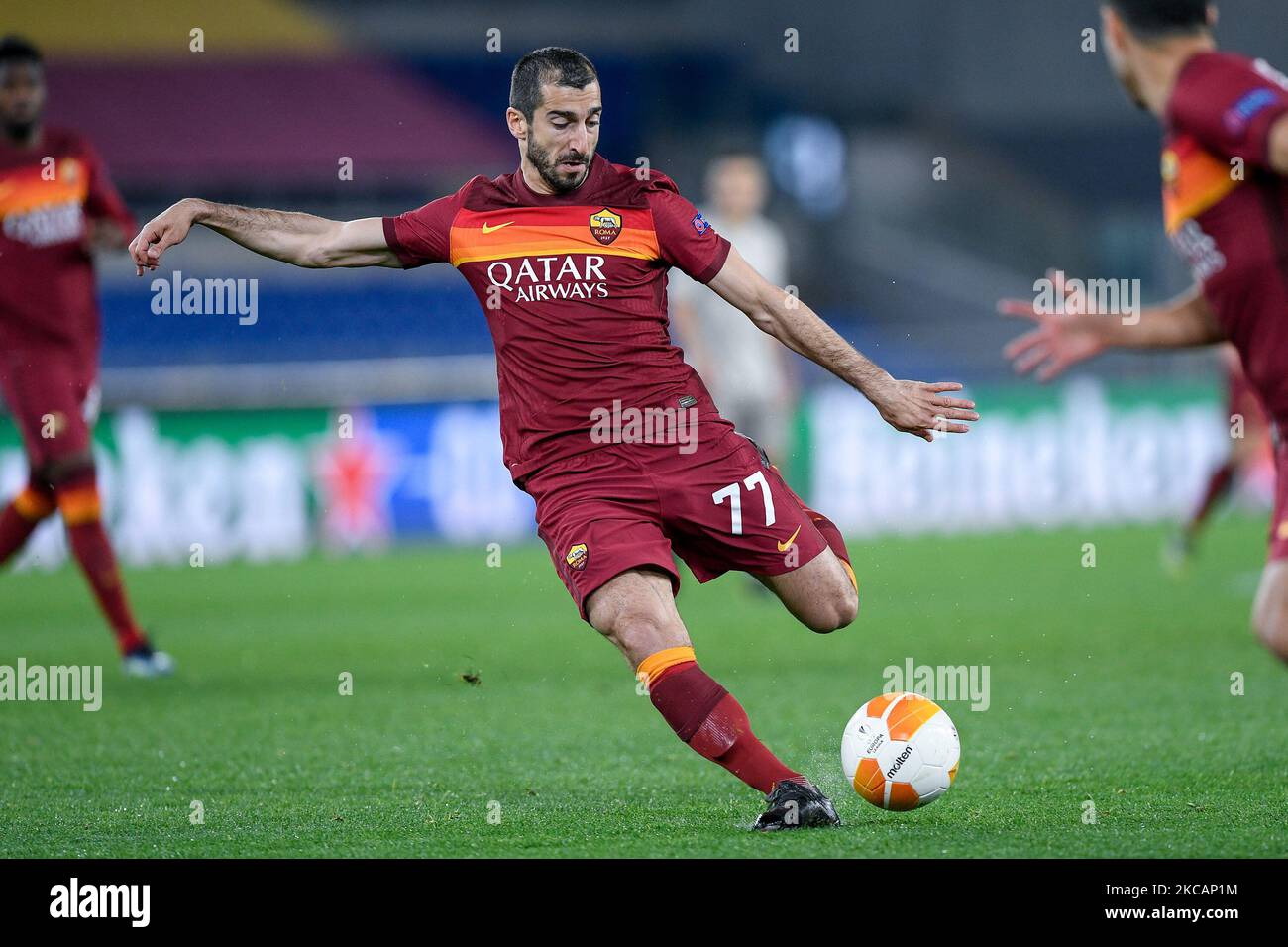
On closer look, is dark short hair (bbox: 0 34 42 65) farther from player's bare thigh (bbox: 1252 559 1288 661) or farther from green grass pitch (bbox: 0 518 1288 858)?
player's bare thigh (bbox: 1252 559 1288 661)

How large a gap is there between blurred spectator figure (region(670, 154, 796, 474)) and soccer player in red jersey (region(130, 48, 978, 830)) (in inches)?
217

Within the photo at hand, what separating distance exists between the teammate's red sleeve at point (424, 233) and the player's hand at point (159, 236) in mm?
600

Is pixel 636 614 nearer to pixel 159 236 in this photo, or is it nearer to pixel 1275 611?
pixel 1275 611

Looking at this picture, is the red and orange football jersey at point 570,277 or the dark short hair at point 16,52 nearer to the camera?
the red and orange football jersey at point 570,277

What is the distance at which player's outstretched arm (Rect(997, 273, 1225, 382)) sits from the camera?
14.3ft

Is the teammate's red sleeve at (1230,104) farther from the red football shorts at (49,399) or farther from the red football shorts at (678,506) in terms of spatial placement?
the red football shorts at (49,399)

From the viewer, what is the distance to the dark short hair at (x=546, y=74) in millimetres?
4820

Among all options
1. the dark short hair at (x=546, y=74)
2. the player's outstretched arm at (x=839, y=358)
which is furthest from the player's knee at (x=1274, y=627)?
the dark short hair at (x=546, y=74)

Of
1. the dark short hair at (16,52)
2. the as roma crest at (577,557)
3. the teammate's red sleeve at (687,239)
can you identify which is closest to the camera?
the as roma crest at (577,557)

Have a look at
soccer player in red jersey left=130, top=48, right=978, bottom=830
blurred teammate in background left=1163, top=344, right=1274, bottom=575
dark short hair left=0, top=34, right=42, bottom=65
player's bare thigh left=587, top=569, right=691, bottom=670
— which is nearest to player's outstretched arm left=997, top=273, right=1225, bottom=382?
soccer player in red jersey left=130, top=48, right=978, bottom=830

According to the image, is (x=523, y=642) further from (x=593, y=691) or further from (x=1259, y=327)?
(x=1259, y=327)

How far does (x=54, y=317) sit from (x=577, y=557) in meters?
4.48

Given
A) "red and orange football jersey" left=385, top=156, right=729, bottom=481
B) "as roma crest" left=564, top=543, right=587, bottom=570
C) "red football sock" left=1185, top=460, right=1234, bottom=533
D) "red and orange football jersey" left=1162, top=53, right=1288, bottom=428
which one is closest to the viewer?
"red and orange football jersey" left=1162, top=53, right=1288, bottom=428

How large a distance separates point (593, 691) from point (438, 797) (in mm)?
2423
